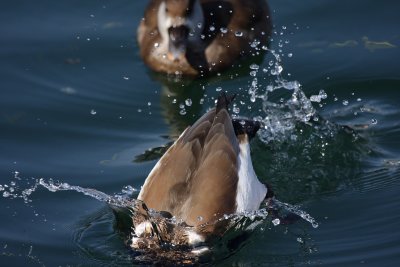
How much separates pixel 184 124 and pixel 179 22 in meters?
1.14

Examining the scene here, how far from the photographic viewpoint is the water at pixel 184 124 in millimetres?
6637

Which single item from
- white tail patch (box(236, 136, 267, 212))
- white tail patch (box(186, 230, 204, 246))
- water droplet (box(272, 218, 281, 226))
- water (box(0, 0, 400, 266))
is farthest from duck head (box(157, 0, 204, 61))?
white tail patch (box(186, 230, 204, 246))

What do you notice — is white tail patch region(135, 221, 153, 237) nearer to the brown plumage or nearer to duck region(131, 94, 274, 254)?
duck region(131, 94, 274, 254)

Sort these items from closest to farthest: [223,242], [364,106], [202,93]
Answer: [223,242]
[364,106]
[202,93]

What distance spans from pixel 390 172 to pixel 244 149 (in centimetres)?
118

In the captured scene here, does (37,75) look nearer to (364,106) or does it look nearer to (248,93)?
(248,93)

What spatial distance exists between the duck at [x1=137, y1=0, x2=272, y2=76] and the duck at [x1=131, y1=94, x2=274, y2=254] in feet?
7.73

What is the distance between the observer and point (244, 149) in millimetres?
6871

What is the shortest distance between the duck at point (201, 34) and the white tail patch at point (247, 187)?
2.43 meters

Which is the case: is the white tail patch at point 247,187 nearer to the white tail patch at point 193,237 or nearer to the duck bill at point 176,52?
the white tail patch at point 193,237

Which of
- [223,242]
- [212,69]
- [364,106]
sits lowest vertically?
[223,242]

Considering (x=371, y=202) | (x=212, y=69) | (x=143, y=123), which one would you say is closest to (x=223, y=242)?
(x=371, y=202)

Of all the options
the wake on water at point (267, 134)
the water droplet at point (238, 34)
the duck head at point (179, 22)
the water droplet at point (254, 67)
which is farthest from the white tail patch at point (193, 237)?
the water droplet at point (238, 34)

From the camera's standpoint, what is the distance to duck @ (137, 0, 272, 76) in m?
9.15
